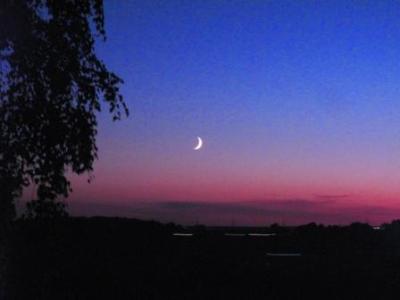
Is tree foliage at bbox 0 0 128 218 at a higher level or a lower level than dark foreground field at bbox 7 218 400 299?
higher


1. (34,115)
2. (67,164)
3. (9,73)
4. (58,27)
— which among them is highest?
(58,27)

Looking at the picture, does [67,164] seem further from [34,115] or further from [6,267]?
[6,267]

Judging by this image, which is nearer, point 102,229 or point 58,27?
point 58,27

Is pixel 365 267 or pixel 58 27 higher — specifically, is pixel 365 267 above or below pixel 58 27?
below

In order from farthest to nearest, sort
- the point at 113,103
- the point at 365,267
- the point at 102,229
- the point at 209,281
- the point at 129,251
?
1. the point at 102,229
2. the point at 129,251
3. the point at 365,267
4. the point at 209,281
5. the point at 113,103

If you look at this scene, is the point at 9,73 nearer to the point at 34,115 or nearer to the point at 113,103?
the point at 34,115

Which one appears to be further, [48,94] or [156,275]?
[156,275]

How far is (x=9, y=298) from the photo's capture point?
10805 mm

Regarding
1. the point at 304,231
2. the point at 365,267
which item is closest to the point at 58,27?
the point at 365,267

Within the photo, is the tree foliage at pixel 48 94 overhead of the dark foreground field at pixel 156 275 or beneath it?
overhead

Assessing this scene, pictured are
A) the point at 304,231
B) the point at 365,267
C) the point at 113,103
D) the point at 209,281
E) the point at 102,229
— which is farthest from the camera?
the point at 304,231

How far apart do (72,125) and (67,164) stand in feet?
2.08

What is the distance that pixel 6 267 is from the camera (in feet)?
34.1

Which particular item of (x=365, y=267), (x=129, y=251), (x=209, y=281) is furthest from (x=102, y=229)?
(x=209, y=281)
